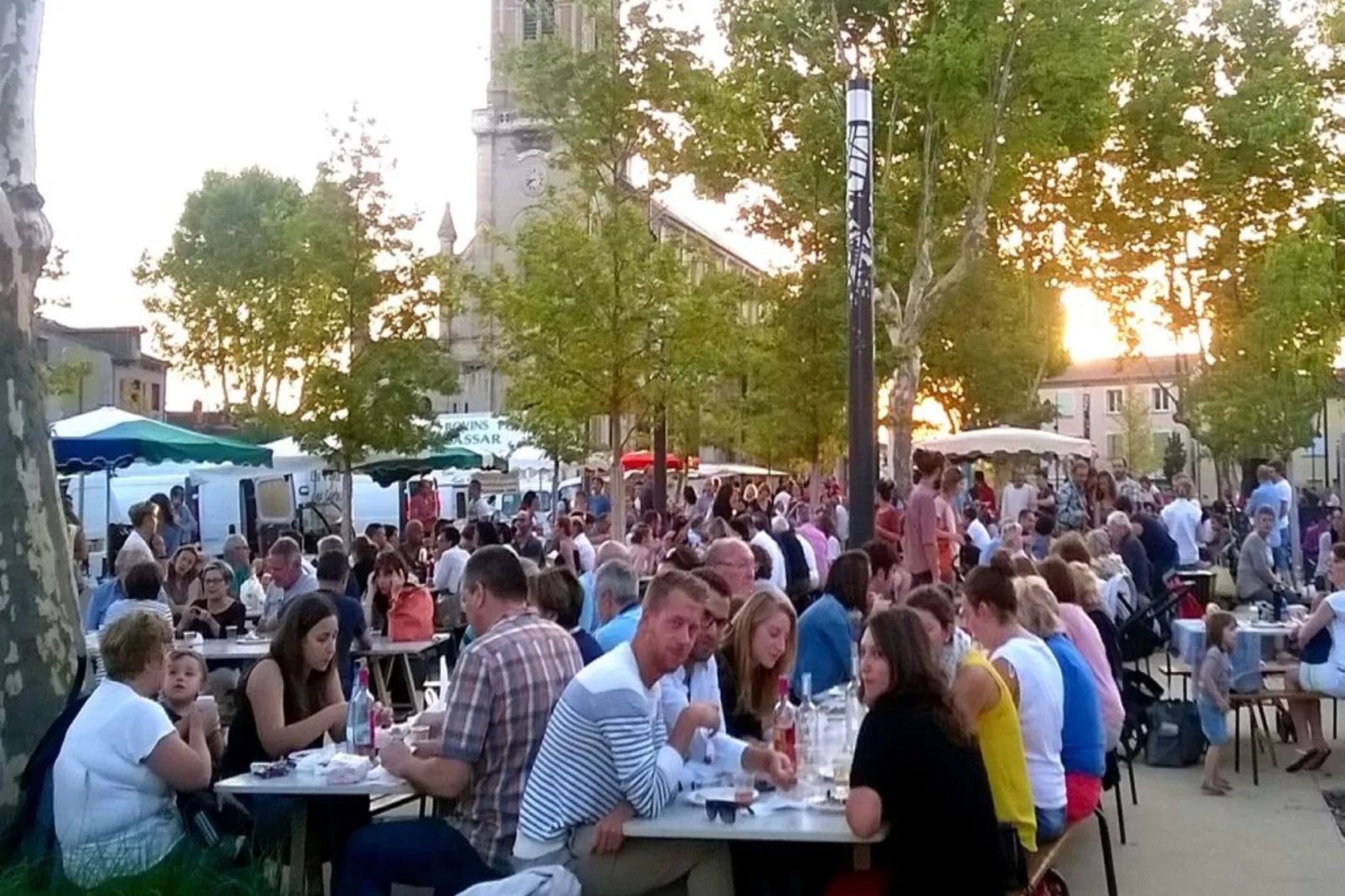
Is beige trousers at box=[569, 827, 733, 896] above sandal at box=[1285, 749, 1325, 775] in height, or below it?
above

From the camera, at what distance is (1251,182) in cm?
3766

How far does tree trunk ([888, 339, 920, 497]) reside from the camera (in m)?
26.5

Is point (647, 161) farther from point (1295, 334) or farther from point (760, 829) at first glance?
point (760, 829)

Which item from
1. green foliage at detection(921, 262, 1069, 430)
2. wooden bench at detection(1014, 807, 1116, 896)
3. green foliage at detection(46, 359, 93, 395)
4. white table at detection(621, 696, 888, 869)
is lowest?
wooden bench at detection(1014, 807, 1116, 896)

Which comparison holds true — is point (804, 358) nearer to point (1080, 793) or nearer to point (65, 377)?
point (65, 377)

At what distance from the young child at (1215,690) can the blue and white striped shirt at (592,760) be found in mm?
5642

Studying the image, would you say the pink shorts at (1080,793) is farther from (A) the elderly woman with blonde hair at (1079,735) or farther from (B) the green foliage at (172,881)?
(B) the green foliage at (172,881)

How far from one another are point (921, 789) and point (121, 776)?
2824 mm

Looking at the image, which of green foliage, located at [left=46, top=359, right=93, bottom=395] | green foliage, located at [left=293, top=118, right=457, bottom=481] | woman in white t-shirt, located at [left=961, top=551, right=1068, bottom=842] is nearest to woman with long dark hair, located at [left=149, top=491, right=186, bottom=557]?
green foliage, located at [left=293, top=118, right=457, bottom=481]

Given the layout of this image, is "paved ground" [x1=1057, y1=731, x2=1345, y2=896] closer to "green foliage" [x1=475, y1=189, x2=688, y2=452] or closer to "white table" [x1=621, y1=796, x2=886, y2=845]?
"white table" [x1=621, y1=796, x2=886, y2=845]

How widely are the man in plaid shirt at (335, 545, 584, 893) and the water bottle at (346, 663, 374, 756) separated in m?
0.93

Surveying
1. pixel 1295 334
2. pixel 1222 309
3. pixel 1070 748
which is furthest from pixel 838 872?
pixel 1222 309

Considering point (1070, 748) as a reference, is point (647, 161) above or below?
above

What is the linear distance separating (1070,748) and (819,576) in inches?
347
